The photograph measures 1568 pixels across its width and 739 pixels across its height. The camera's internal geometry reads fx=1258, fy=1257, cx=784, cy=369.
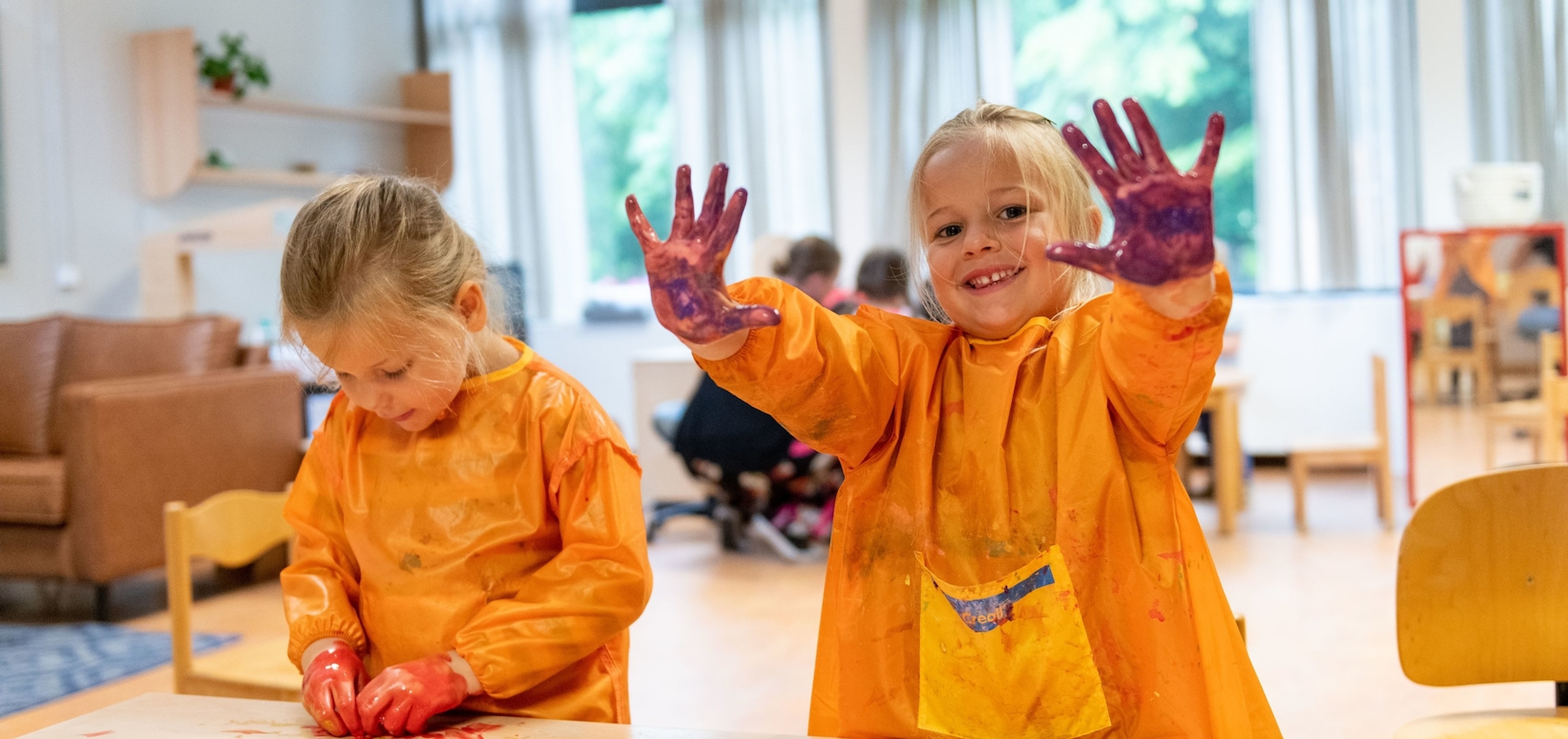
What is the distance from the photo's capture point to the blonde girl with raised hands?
96 cm

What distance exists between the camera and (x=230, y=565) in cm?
190

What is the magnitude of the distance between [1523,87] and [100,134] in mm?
6017

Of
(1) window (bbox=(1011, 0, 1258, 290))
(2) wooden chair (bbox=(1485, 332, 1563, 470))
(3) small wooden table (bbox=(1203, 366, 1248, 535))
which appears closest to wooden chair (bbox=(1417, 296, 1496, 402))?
(2) wooden chair (bbox=(1485, 332, 1563, 470))

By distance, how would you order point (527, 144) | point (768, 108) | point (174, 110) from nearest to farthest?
point (174, 110) → point (768, 108) → point (527, 144)

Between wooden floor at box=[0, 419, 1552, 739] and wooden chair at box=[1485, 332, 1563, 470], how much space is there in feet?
0.60

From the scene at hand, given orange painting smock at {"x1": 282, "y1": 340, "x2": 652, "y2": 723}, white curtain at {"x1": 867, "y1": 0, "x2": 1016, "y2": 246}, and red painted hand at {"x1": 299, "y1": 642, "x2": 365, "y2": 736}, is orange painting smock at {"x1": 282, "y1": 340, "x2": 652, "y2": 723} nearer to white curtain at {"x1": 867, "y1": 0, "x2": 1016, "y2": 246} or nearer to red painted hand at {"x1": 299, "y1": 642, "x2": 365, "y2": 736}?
red painted hand at {"x1": 299, "y1": 642, "x2": 365, "y2": 736}

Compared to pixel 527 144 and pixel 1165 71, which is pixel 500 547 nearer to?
pixel 1165 71

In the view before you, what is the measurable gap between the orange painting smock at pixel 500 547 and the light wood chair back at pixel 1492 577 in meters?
0.77

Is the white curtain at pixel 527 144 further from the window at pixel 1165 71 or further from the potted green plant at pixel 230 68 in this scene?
the window at pixel 1165 71

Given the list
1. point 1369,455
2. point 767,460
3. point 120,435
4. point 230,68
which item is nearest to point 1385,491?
point 1369,455

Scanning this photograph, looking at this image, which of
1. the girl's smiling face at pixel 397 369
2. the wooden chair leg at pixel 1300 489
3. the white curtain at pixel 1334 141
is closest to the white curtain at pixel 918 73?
the white curtain at pixel 1334 141

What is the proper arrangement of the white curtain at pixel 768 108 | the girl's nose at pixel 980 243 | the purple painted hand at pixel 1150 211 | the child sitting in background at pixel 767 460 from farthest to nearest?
the white curtain at pixel 768 108, the child sitting in background at pixel 767 460, the girl's nose at pixel 980 243, the purple painted hand at pixel 1150 211

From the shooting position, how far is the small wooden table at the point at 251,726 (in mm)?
1001

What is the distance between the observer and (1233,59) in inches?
234
